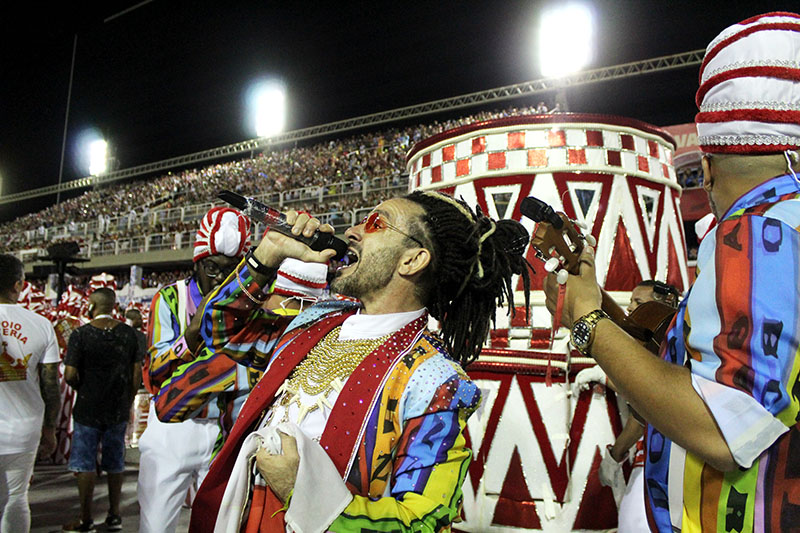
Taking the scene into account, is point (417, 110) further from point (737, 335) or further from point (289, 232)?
point (737, 335)

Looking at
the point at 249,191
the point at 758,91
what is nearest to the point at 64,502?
the point at 758,91

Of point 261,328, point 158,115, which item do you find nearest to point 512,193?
point 261,328

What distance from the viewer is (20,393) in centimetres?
363

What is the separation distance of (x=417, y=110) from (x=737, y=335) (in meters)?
19.3

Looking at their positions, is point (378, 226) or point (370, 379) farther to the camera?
point (378, 226)

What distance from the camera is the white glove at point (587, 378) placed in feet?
11.1

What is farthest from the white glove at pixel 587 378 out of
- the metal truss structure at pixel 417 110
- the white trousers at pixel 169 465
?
the metal truss structure at pixel 417 110

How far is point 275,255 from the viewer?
75.9 inches

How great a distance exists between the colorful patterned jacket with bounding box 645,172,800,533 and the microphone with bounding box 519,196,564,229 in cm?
37

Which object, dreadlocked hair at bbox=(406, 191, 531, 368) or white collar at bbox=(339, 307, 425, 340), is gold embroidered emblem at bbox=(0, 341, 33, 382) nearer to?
white collar at bbox=(339, 307, 425, 340)

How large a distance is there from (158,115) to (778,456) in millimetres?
25435

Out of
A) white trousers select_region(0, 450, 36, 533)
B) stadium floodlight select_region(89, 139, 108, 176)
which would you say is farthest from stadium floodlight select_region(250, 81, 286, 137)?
white trousers select_region(0, 450, 36, 533)

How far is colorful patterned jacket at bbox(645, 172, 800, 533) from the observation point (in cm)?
102

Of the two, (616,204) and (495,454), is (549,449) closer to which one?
(495,454)
